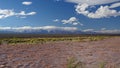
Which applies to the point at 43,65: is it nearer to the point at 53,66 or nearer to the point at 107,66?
the point at 53,66

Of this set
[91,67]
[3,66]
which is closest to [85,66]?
[91,67]

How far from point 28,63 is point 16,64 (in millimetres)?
574

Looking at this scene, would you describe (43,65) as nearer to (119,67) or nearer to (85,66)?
(85,66)

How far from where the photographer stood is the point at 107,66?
430 inches

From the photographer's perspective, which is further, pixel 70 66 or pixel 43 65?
pixel 43 65

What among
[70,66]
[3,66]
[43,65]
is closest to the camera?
[70,66]

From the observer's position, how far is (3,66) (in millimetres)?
10047

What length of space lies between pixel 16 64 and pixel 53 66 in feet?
5.14

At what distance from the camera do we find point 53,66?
1058 cm

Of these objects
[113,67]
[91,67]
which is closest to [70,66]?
[91,67]

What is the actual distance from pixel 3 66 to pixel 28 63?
1378 mm

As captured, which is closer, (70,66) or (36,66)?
(70,66)

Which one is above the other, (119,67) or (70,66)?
(70,66)

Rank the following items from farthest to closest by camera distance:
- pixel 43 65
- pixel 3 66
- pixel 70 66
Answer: pixel 43 65 < pixel 3 66 < pixel 70 66
